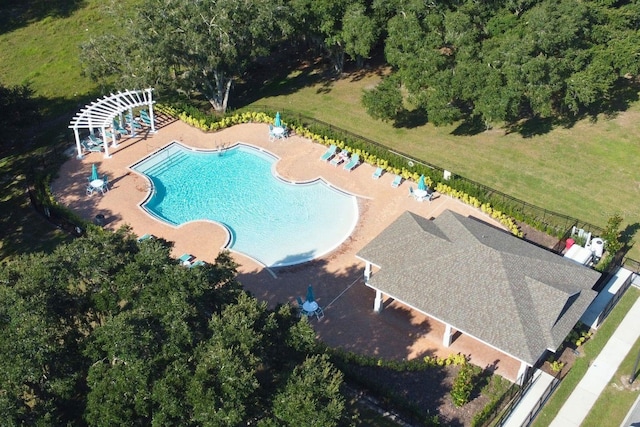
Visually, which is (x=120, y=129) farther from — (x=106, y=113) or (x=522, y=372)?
(x=522, y=372)

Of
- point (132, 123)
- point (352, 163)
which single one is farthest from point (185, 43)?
point (352, 163)

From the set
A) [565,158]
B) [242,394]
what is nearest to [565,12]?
[565,158]

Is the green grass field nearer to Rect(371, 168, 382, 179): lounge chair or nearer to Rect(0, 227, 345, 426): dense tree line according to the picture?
Rect(371, 168, 382, 179): lounge chair

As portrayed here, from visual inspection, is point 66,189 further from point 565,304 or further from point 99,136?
point 565,304

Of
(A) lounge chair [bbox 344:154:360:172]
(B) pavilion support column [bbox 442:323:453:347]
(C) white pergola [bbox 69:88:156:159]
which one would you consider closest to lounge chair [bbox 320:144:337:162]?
(A) lounge chair [bbox 344:154:360:172]

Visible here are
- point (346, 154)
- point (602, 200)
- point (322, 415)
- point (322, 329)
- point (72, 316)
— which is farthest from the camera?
point (346, 154)

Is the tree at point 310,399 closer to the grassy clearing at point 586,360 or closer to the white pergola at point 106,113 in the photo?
the grassy clearing at point 586,360

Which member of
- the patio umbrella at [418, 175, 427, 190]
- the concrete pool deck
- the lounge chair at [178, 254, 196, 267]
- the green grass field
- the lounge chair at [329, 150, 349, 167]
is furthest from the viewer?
the lounge chair at [329, 150, 349, 167]

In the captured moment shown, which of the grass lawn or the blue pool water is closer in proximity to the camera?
the grass lawn
